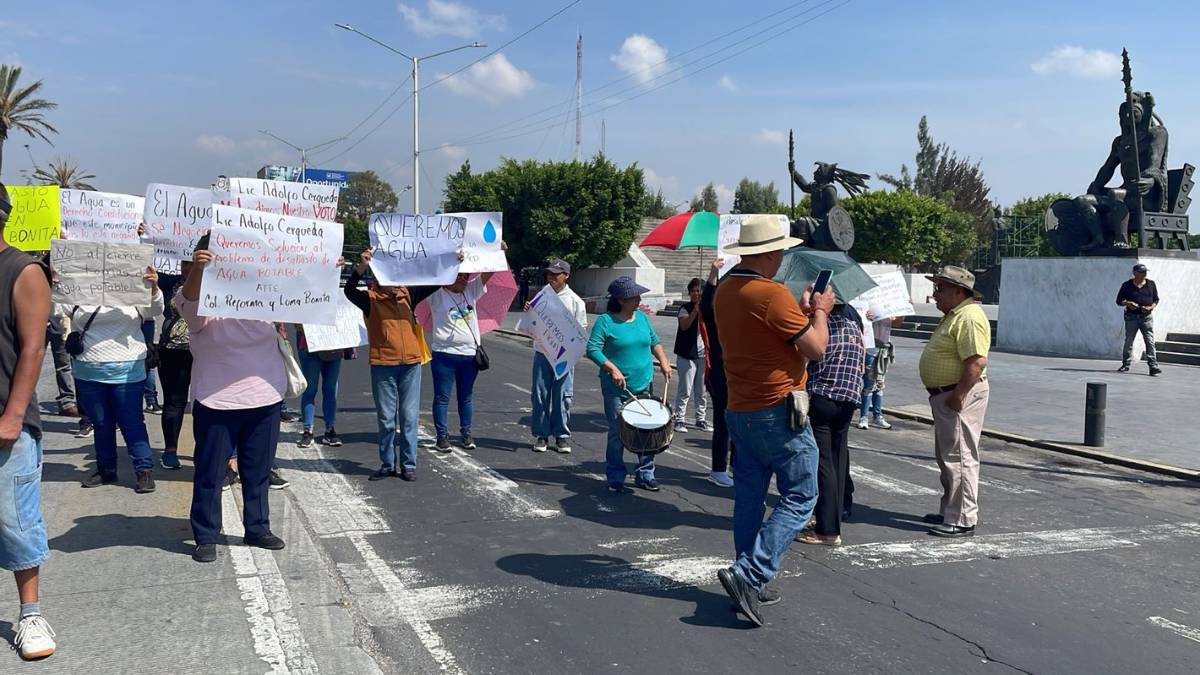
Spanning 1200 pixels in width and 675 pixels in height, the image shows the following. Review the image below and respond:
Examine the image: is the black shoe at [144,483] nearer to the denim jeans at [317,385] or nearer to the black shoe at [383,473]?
the black shoe at [383,473]

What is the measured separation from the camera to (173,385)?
781 centimetres

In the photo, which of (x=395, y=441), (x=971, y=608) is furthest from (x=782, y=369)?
(x=395, y=441)

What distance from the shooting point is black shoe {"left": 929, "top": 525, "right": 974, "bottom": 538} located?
6.60 meters

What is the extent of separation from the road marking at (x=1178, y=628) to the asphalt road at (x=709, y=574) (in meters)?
0.02

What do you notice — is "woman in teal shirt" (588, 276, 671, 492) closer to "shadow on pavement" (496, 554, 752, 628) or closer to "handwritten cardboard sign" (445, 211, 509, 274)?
"handwritten cardboard sign" (445, 211, 509, 274)

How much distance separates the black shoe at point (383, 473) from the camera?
26.0ft

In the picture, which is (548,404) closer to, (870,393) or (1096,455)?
(870,393)

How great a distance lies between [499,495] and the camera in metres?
7.46

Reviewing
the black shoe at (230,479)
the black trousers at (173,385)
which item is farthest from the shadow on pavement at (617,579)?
the black trousers at (173,385)

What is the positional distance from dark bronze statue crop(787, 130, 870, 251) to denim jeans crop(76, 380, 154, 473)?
673cm

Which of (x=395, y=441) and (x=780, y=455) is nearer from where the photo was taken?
(x=780, y=455)

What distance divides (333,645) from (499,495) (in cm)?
310

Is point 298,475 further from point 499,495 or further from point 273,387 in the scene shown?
point 273,387

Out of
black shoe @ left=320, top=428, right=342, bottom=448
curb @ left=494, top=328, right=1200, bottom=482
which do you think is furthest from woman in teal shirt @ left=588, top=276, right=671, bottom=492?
curb @ left=494, top=328, right=1200, bottom=482
